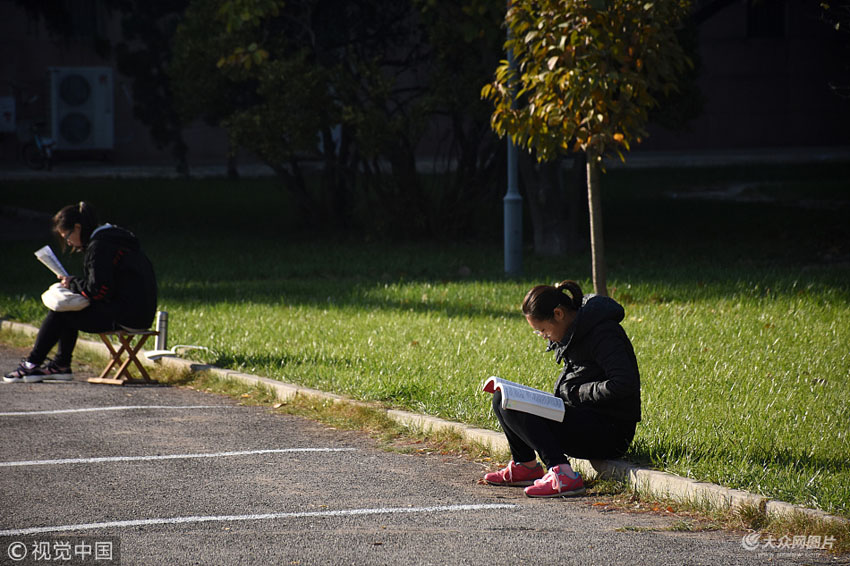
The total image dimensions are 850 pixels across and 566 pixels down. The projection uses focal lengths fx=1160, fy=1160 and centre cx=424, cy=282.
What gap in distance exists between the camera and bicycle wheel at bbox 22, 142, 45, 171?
38438 mm

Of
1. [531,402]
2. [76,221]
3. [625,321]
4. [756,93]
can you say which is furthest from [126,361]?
[756,93]

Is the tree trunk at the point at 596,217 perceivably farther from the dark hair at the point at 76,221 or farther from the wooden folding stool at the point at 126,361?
the dark hair at the point at 76,221

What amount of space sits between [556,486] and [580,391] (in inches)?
20.1

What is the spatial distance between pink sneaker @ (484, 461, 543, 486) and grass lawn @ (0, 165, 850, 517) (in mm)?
578

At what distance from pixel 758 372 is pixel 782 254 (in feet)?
32.0

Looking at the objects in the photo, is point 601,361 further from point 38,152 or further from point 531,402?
point 38,152

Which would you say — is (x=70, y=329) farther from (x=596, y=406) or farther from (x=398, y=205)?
(x=398, y=205)

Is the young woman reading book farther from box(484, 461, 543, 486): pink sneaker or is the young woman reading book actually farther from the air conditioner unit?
the air conditioner unit

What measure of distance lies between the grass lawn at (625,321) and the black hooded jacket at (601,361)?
15.9 inches

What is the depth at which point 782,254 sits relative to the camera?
57.7ft

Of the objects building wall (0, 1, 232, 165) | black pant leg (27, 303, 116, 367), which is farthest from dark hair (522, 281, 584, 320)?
building wall (0, 1, 232, 165)

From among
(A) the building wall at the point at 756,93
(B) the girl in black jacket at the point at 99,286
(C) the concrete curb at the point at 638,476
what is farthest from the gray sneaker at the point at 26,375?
(A) the building wall at the point at 756,93

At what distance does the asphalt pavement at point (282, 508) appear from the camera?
16.5ft

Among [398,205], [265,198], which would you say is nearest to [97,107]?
[265,198]
